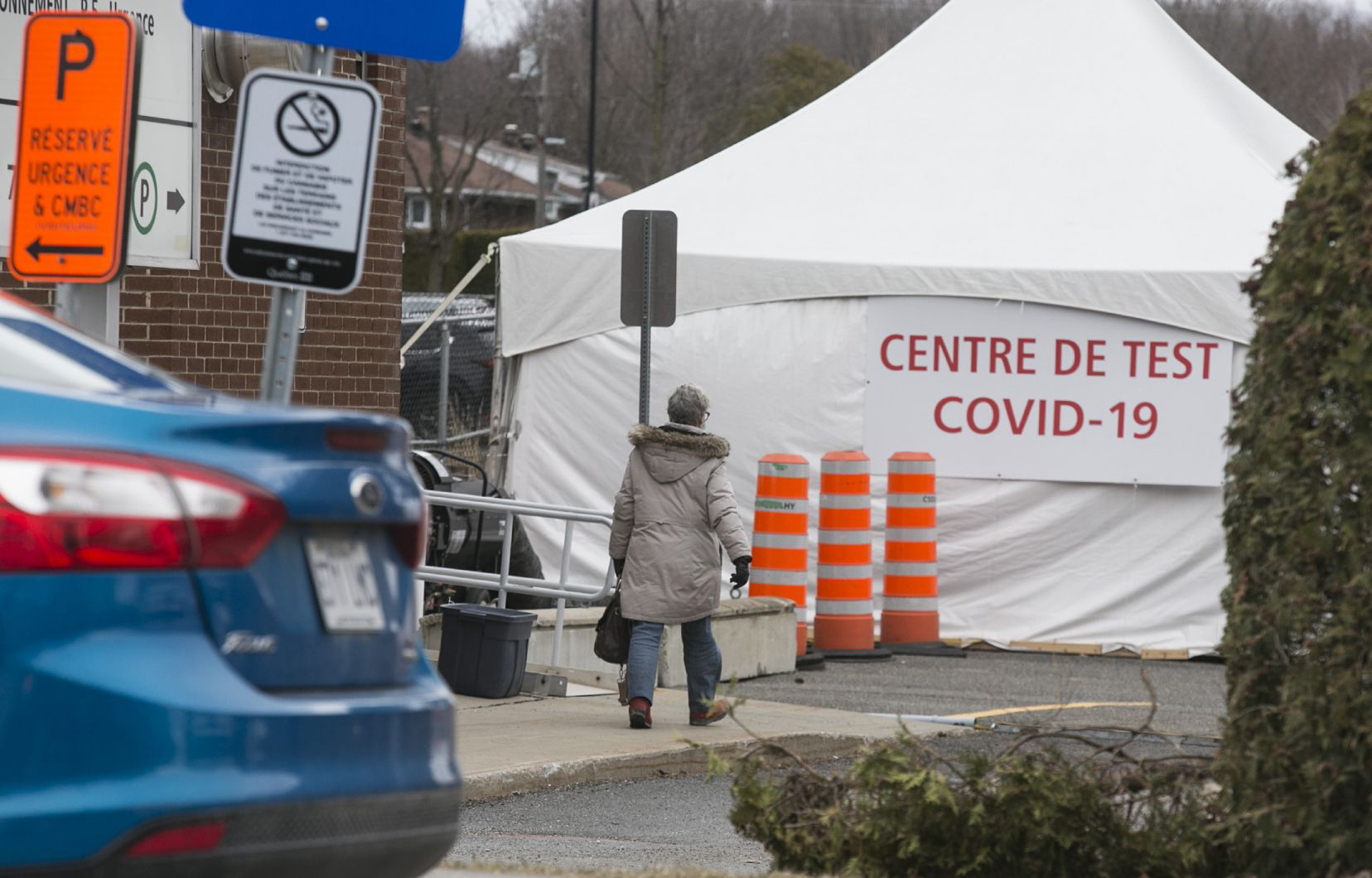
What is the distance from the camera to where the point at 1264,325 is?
5.02 meters

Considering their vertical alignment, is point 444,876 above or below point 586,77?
below

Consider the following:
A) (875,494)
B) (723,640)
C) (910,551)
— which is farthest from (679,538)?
(875,494)

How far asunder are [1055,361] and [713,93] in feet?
133

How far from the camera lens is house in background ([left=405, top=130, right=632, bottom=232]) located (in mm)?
67000

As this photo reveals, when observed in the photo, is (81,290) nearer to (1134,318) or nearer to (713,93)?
(1134,318)

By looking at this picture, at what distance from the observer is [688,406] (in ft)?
33.8

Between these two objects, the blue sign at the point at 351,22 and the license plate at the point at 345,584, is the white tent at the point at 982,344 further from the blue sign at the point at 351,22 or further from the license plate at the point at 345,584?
the license plate at the point at 345,584

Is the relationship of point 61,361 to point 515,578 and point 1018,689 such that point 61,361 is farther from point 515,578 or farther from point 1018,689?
point 1018,689

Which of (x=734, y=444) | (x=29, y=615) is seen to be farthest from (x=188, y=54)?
(x=734, y=444)

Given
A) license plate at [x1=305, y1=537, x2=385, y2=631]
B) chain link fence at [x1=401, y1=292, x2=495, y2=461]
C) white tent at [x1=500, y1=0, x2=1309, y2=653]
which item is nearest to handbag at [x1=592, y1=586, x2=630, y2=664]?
white tent at [x1=500, y1=0, x2=1309, y2=653]

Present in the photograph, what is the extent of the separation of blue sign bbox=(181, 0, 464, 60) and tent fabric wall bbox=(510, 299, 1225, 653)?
1042 centimetres

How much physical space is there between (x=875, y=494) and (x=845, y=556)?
4.40 feet

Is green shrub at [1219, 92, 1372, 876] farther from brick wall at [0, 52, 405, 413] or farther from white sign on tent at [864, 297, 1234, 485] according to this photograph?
white sign on tent at [864, 297, 1234, 485]

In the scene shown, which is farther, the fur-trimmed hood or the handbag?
the handbag
